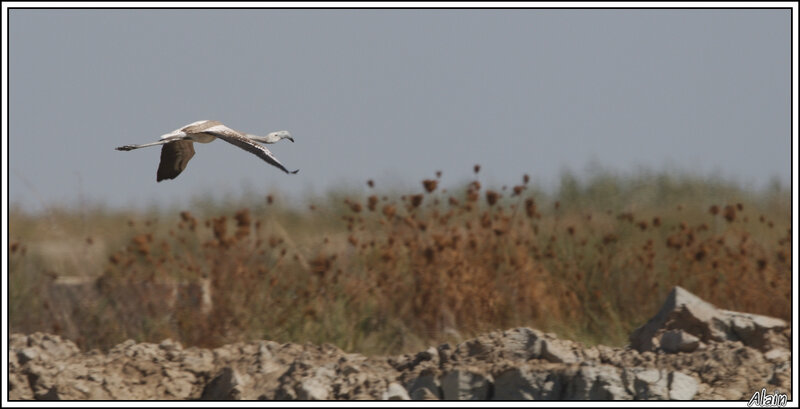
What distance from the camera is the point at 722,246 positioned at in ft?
26.3

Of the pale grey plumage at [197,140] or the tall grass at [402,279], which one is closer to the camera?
the pale grey plumage at [197,140]

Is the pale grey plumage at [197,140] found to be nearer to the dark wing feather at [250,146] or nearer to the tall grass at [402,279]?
the dark wing feather at [250,146]

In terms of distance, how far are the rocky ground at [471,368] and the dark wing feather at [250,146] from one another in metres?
1.49

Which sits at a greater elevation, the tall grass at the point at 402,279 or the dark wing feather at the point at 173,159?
the dark wing feather at the point at 173,159

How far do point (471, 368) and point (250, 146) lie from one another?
1.86 meters

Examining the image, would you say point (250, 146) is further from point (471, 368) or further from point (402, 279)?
point (402, 279)

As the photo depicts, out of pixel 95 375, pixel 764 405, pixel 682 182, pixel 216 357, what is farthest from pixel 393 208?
pixel 682 182

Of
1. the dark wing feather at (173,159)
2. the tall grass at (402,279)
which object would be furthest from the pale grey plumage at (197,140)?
the tall grass at (402,279)

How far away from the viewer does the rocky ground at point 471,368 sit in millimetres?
5781

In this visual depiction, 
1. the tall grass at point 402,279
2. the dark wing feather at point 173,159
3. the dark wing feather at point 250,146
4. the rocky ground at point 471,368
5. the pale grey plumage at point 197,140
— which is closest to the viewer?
the dark wing feather at point 250,146

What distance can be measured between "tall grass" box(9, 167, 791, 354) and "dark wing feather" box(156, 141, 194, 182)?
79 centimetres

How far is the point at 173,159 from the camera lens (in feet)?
20.5

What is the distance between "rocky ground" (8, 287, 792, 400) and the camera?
5.78 meters

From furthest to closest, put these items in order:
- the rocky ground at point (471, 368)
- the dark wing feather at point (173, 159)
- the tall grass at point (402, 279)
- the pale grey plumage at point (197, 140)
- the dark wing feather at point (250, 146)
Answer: the tall grass at point (402, 279), the dark wing feather at point (173, 159), the rocky ground at point (471, 368), the pale grey plumage at point (197, 140), the dark wing feather at point (250, 146)
